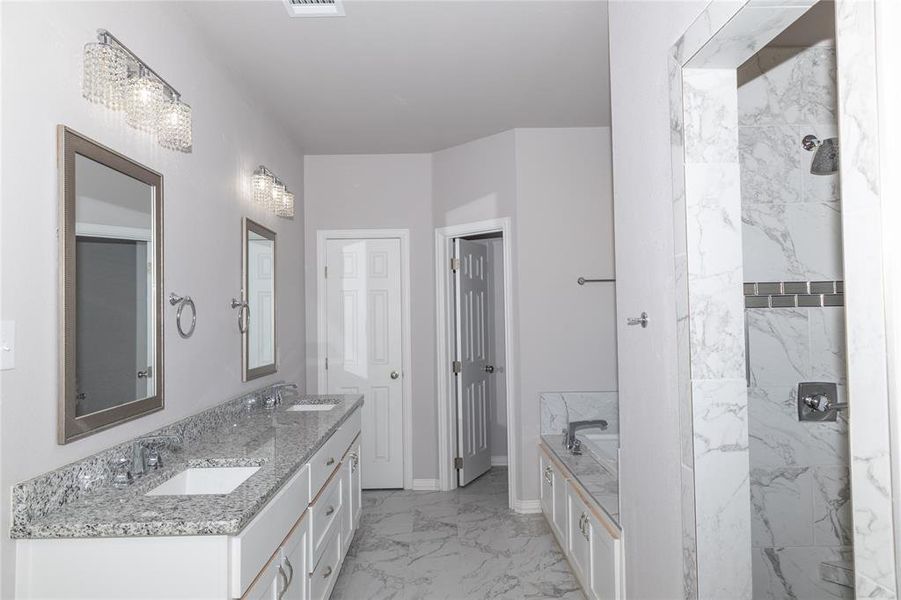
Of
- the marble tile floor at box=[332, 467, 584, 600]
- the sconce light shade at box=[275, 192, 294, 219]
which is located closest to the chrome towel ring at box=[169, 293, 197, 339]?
the sconce light shade at box=[275, 192, 294, 219]

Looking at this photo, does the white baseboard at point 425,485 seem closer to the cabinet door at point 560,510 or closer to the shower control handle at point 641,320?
the cabinet door at point 560,510

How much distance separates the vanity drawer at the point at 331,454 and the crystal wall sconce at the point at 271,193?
1356mm

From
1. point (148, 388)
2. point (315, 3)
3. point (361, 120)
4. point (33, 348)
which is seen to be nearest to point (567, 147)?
point (361, 120)

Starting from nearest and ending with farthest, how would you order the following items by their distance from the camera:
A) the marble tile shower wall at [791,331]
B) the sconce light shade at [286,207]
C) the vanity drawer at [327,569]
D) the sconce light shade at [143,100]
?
the sconce light shade at [143,100] → the marble tile shower wall at [791,331] → the vanity drawer at [327,569] → the sconce light shade at [286,207]

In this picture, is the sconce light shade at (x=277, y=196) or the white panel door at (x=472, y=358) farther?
the white panel door at (x=472, y=358)

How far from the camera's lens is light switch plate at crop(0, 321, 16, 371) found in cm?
138

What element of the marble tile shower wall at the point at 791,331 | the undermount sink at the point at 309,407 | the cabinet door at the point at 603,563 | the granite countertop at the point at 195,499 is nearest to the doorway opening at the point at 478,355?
the undermount sink at the point at 309,407

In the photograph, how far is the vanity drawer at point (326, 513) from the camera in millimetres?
2297

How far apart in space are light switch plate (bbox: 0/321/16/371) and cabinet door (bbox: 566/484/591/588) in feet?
7.41

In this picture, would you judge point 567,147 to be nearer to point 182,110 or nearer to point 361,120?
point 361,120

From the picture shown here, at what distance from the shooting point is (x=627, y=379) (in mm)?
2160

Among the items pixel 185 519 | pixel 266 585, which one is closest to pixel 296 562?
pixel 266 585

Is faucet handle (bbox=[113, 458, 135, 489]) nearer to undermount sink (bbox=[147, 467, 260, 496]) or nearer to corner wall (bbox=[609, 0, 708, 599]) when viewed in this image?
undermount sink (bbox=[147, 467, 260, 496])

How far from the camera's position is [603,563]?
2.41 m
